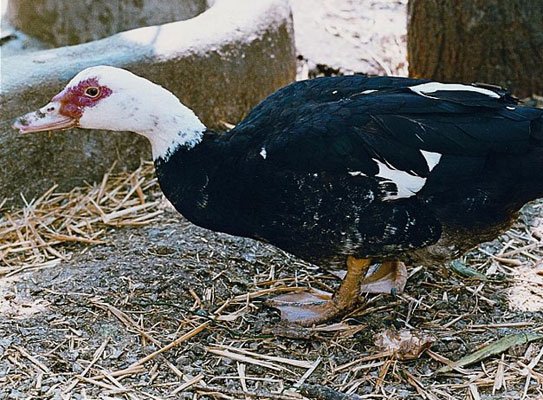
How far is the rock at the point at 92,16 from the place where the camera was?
562 cm

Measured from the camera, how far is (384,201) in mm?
3420

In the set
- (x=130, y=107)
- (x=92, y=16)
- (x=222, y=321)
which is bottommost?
(x=222, y=321)

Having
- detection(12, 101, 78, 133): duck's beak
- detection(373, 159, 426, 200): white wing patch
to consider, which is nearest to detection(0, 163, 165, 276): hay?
detection(12, 101, 78, 133): duck's beak

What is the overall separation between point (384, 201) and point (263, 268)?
2.93ft

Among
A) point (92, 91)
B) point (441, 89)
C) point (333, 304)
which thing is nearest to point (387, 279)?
point (333, 304)

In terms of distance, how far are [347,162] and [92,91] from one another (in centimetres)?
104

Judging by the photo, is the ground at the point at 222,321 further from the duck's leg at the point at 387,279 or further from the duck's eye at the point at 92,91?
the duck's eye at the point at 92,91

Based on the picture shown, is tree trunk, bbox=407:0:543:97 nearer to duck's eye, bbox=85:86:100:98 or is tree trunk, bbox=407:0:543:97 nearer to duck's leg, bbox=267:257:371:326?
duck's leg, bbox=267:257:371:326

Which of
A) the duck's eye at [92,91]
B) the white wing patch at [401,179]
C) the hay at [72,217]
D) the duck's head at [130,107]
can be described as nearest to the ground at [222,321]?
the hay at [72,217]

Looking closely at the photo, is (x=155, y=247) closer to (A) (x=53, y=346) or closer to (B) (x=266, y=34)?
(A) (x=53, y=346)

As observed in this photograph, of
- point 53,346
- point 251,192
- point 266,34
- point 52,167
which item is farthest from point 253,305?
point 266,34

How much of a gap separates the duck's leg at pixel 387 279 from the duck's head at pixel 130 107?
3.27ft

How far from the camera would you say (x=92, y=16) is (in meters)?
5.63

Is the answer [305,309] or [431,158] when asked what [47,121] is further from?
[431,158]
